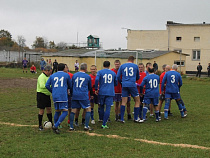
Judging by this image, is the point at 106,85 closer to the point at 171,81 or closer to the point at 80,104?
the point at 80,104

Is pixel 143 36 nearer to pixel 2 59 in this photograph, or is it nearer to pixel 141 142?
pixel 2 59

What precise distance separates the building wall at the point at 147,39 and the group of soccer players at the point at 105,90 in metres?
44.3

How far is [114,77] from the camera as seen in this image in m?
10.3

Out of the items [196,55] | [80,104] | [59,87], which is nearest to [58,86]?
[59,87]

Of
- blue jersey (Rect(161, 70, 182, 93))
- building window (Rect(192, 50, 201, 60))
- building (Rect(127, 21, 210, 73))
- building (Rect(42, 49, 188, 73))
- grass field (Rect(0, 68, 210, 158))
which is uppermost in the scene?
building (Rect(127, 21, 210, 73))

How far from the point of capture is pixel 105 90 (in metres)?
10.2

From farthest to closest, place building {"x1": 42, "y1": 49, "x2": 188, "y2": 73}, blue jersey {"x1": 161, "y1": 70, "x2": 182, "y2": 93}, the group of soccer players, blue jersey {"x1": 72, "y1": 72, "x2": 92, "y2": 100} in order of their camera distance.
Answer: building {"x1": 42, "y1": 49, "x2": 188, "y2": 73}
blue jersey {"x1": 161, "y1": 70, "x2": 182, "y2": 93}
blue jersey {"x1": 72, "y1": 72, "x2": 92, "y2": 100}
the group of soccer players

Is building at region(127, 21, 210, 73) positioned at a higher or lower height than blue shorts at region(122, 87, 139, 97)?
higher

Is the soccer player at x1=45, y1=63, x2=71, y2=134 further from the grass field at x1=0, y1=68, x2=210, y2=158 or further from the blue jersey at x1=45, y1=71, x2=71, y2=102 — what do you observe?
the grass field at x1=0, y1=68, x2=210, y2=158

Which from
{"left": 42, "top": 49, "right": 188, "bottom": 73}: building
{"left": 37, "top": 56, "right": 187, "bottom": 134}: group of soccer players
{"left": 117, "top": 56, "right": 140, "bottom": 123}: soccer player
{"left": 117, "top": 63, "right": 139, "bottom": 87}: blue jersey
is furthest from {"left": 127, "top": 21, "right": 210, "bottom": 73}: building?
{"left": 117, "top": 63, "right": 139, "bottom": 87}: blue jersey

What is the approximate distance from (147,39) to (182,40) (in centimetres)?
625

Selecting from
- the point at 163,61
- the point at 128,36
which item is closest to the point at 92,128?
the point at 163,61

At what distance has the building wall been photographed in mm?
56250

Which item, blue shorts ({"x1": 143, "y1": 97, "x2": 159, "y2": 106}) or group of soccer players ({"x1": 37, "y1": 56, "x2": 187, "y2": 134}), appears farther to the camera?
blue shorts ({"x1": 143, "y1": 97, "x2": 159, "y2": 106})
